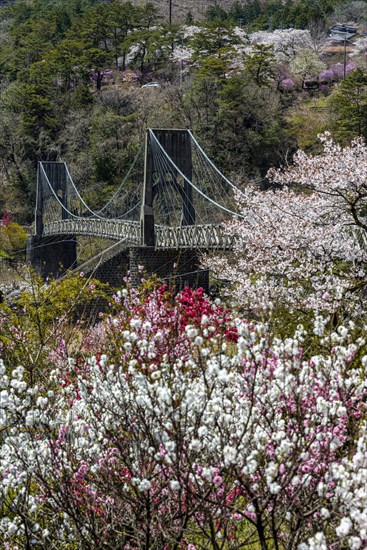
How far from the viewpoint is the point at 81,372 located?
5.52 metres

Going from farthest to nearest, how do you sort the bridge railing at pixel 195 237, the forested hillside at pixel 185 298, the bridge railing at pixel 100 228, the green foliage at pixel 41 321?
the bridge railing at pixel 100 228, the bridge railing at pixel 195 237, the green foliage at pixel 41 321, the forested hillside at pixel 185 298

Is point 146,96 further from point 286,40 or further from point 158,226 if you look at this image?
point 158,226

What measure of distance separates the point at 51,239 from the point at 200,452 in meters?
35.0

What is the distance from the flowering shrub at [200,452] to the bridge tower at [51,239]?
31.8 meters

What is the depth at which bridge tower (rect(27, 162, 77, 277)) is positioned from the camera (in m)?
37.8

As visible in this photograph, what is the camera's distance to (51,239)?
38.2m

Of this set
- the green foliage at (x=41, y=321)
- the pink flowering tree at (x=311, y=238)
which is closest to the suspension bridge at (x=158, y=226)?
the pink flowering tree at (x=311, y=238)

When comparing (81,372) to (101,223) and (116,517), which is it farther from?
(101,223)

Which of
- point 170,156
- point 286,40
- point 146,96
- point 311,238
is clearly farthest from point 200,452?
point 286,40

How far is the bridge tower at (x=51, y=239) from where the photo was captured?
37812 mm

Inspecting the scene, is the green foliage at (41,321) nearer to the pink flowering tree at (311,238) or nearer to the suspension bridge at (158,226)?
the pink flowering tree at (311,238)

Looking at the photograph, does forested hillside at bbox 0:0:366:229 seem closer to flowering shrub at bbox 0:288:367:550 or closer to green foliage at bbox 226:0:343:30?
green foliage at bbox 226:0:343:30

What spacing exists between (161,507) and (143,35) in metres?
57.2

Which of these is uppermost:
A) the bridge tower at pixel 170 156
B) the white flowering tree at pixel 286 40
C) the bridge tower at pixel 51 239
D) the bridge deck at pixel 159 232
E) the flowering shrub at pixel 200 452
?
the white flowering tree at pixel 286 40
